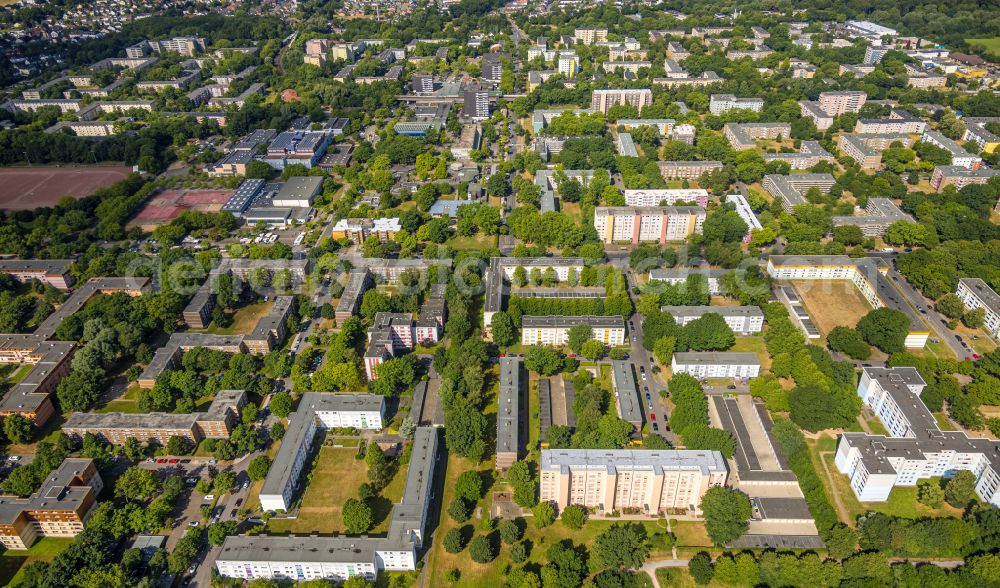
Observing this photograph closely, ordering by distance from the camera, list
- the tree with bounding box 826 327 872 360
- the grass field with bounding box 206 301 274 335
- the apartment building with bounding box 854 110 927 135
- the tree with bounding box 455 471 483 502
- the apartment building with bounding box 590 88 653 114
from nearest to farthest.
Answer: the tree with bounding box 455 471 483 502, the tree with bounding box 826 327 872 360, the grass field with bounding box 206 301 274 335, the apartment building with bounding box 854 110 927 135, the apartment building with bounding box 590 88 653 114

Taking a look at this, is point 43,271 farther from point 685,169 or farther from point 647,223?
point 685,169

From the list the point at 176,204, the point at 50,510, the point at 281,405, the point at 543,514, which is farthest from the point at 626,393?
the point at 176,204

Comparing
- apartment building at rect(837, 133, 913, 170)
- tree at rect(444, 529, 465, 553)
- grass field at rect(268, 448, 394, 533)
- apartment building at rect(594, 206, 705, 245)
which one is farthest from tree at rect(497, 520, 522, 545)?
apartment building at rect(837, 133, 913, 170)

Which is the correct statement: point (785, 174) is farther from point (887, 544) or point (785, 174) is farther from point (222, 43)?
point (222, 43)

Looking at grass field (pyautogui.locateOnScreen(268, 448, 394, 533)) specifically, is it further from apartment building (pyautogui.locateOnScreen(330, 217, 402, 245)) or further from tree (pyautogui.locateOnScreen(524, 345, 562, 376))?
apartment building (pyautogui.locateOnScreen(330, 217, 402, 245))

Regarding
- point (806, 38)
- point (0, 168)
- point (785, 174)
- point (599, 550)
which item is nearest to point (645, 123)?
point (785, 174)

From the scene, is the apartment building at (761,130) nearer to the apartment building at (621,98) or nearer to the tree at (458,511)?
the apartment building at (621,98)
